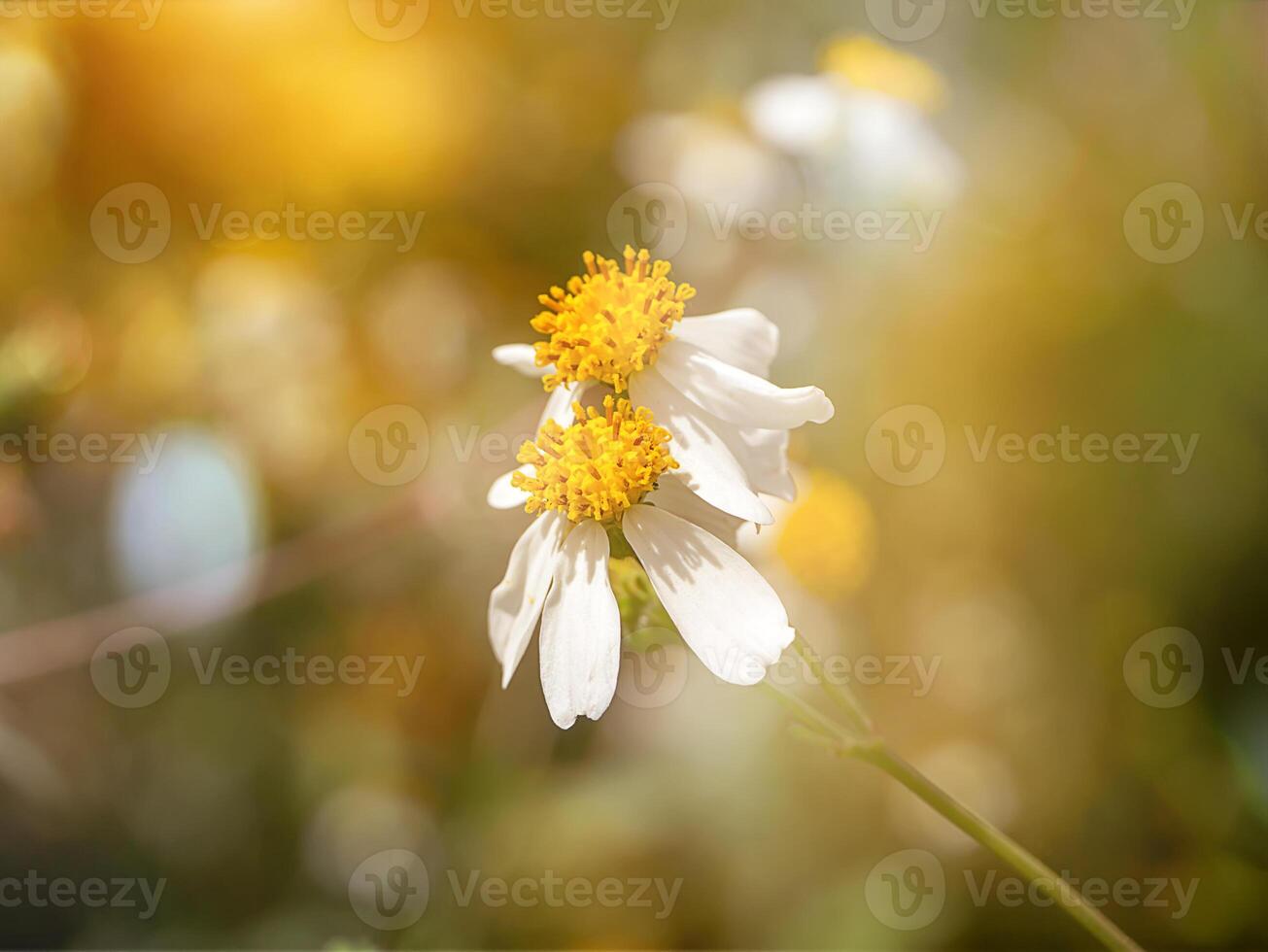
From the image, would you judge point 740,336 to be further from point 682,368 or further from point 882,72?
point 882,72

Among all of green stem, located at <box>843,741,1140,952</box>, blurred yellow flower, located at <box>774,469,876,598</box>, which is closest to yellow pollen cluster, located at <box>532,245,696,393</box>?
green stem, located at <box>843,741,1140,952</box>

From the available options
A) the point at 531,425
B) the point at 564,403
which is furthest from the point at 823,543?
the point at 564,403

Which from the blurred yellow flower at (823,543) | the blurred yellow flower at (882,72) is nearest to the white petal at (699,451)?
the blurred yellow flower at (823,543)

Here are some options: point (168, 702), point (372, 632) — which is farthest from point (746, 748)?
point (168, 702)

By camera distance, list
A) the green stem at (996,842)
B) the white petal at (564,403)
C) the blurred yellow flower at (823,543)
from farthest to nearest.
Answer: the blurred yellow flower at (823,543) < the white petal at (564,403) < the green stem at (996,842)

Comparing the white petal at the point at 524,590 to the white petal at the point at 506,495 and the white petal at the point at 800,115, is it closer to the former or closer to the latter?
the white petal at the point at 506,495

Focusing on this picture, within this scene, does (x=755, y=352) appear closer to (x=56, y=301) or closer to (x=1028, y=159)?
(x=1028, y=159)
